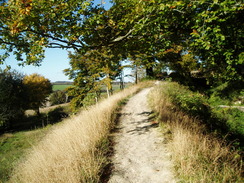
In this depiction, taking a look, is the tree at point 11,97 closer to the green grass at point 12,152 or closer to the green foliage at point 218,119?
the green grass at point 12,152

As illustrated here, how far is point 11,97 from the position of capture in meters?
27.1

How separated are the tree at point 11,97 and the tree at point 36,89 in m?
2.01

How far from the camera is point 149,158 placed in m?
3.93

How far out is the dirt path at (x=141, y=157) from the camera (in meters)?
3.20

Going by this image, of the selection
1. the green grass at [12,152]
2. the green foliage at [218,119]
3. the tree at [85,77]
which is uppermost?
the tree at [85,77]

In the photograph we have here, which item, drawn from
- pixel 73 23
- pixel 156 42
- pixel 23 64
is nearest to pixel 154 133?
pixel 156 42

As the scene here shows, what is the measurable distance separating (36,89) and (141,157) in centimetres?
3992

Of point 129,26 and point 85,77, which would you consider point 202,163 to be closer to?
point 129,26

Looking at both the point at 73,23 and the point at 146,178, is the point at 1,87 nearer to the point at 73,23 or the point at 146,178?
the point at 73,23

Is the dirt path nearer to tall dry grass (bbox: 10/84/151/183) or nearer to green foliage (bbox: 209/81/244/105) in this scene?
tall dry grass (bbox: 10/84/151/183)

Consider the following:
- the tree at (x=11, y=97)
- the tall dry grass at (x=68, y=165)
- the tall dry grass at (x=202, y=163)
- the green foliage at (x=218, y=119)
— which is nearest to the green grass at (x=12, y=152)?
the tall dry grass at (x=68, y=165)

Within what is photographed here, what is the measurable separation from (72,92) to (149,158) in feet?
75.0

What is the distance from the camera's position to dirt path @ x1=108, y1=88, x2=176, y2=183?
10.5 feet

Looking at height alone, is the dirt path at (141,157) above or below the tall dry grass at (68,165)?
below
